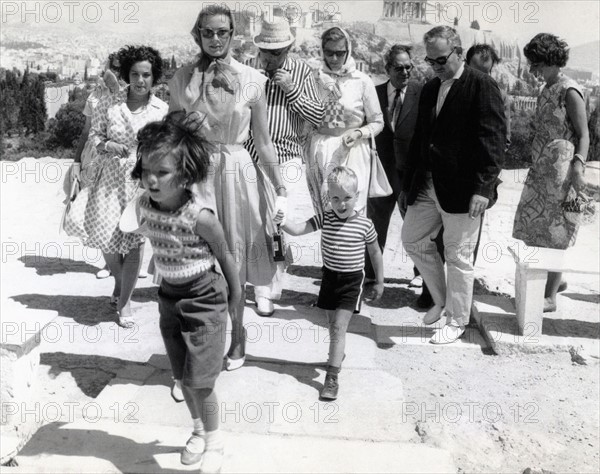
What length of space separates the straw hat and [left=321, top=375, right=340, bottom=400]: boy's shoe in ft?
7.11

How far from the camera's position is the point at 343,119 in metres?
5.12

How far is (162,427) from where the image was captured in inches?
134

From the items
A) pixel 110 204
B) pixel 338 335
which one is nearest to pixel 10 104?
pixel 110 204

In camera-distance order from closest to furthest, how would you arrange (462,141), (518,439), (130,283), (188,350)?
(188,350) → (518,439) → (462,141) → (130,283)

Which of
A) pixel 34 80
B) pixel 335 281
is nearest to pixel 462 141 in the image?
pixel 335 281

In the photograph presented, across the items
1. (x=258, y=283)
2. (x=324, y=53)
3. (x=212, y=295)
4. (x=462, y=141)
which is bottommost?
(x=258, y=283)

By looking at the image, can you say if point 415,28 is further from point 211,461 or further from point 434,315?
point 211,461

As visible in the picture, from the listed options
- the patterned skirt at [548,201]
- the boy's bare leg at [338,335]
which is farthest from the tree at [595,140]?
the boy's bare leg at [338,335]

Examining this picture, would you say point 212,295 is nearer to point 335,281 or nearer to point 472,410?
point 335,281

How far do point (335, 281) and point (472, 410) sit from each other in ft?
3.51

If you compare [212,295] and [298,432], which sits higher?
[212,295]

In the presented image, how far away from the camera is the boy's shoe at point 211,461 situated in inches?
116

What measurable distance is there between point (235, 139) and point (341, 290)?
102 centimetres

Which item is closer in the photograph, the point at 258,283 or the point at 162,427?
the point at 162,427
